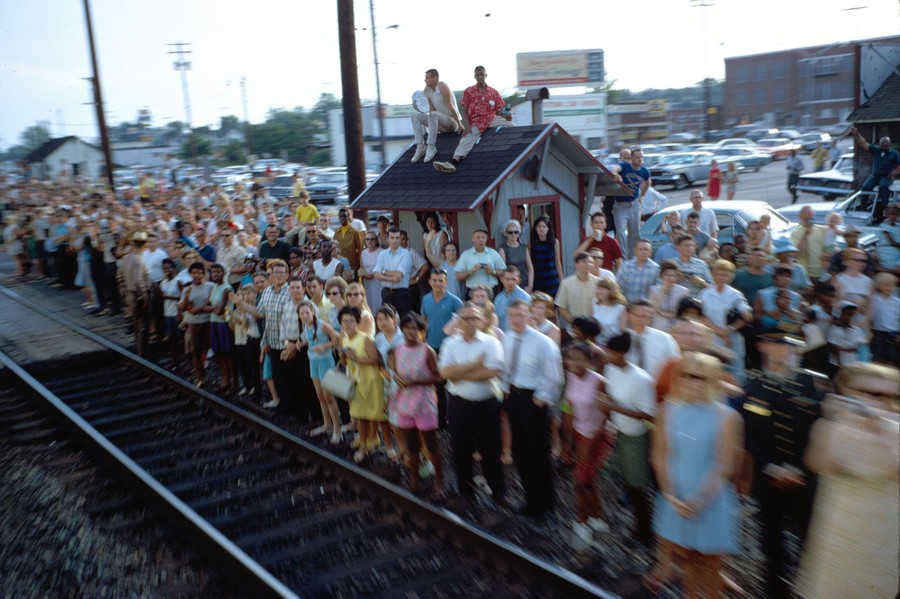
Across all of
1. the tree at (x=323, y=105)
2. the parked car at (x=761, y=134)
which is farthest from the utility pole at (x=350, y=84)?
the tree at (x=323, y=105)

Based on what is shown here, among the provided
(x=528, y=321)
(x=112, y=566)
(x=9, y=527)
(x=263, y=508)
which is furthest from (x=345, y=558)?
(x=9, y=527)

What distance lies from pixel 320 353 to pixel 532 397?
3075 mm

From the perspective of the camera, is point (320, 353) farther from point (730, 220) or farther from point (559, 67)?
point (559, 67)

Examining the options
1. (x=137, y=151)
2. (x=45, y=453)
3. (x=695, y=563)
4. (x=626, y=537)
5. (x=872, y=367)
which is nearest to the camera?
(x=872, y=367)

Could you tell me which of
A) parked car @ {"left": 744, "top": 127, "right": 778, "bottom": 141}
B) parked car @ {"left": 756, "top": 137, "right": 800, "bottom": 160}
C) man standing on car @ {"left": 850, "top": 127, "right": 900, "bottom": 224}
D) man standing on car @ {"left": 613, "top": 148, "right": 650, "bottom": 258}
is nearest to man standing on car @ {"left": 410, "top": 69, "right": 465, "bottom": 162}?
man standing on car @ {"left": 613, "top": 148, "right": 650, "bottom": 258}

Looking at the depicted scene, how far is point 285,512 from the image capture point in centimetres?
704

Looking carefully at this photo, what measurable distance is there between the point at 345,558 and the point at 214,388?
19.2 ft

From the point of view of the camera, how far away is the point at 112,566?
6211mm

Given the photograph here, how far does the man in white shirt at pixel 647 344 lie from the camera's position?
Answer: 625 cm

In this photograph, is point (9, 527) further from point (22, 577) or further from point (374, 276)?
point (374, 276)

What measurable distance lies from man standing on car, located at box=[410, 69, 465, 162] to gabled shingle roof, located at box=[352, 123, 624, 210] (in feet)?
0.51

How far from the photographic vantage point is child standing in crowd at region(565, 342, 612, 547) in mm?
6027

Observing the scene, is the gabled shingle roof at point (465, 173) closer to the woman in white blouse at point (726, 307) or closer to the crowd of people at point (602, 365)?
the crowd of people at point (602, 365)

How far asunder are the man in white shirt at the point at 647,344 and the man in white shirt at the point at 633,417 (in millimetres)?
332
